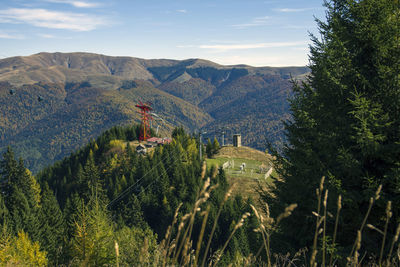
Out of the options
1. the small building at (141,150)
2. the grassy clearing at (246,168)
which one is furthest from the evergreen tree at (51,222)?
the small building at (141,150)

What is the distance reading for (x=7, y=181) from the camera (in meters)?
57.7

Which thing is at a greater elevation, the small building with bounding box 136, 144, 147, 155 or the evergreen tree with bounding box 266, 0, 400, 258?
the evergreen tree with bounding box 266, 0, 400, 258

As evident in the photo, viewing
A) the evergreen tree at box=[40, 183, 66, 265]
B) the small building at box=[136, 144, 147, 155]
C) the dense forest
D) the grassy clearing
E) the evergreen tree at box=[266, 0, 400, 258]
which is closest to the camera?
the evergreen tree at box=[266, 0, 400, 258]

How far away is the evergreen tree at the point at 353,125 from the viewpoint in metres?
8.36

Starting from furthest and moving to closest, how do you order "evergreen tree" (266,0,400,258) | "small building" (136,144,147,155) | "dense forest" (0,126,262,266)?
"small building" (136,144,147,155) < "dense forest" (0,126,262,266) < "evergreen tree" (266,0,400,258)

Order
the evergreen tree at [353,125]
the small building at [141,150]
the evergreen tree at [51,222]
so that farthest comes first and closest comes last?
the small building at [141,150], the evergreen tree at [51,222], the evergreen tree at [353,125]

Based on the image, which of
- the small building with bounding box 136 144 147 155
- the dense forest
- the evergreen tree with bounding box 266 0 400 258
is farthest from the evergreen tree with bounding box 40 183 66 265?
the evergreen tree with bounding box 266 0 400 258

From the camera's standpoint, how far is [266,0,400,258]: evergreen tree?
836 centimetres

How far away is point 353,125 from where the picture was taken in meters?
8.83

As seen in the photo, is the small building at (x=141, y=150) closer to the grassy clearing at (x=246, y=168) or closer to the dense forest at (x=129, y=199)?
the dense forest at (x=129, y=199)

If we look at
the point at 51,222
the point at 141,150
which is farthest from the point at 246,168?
the point at 51,222

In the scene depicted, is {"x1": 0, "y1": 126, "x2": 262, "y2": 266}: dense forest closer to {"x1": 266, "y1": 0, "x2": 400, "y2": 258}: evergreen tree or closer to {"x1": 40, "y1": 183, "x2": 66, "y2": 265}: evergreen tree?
{"x1": 40, "y1": 183, "x2": 66, "y2": 265}: evergreen tree

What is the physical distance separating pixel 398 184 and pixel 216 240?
42.7 metres

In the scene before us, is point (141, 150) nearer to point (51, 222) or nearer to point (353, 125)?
point (51, 222)
